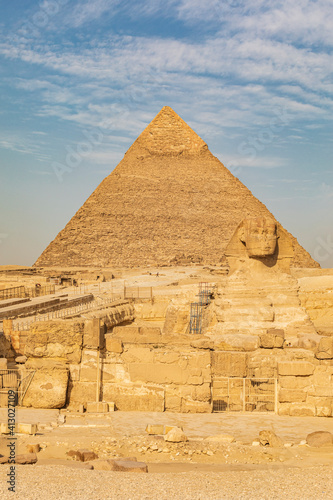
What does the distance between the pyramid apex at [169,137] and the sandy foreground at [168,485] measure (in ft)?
468

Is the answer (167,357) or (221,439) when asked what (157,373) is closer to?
(167,357)

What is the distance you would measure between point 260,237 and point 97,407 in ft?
14.8

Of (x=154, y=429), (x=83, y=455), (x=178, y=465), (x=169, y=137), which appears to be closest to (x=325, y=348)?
(x=154, y=429)

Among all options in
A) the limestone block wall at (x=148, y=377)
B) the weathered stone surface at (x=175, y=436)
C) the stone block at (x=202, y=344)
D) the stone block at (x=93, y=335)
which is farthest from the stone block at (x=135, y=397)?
the weathered stone surface at (x=175, y=436)

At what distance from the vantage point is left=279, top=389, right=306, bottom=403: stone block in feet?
14.4

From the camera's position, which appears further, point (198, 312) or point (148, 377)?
point (198, 312)

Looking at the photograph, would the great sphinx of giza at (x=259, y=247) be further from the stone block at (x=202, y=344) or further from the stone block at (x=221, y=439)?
the stone block at (x=221, y=439)

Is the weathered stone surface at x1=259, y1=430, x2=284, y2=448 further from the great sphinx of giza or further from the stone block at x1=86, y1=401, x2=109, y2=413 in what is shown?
the great sphinx of giza

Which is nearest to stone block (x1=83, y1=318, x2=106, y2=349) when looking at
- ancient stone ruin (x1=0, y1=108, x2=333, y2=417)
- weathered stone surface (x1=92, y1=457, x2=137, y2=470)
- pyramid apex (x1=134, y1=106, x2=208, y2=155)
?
ancient stone ruin (x1=0, y1=108, x2=333, y2=417)

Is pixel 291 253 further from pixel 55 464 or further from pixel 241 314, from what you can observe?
pixel 55 464

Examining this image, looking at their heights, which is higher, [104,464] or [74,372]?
[74,372]

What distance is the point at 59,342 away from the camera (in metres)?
4.66

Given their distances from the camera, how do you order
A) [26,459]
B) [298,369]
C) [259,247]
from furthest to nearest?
[259,247] < [298,369] < [26,459]

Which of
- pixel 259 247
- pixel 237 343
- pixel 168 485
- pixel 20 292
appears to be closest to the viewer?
pixel 168 485
